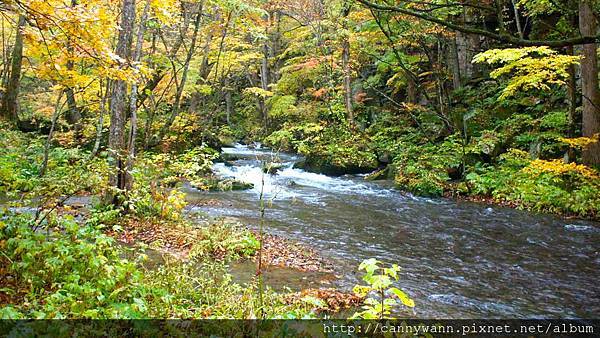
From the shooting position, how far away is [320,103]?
23.4 metres

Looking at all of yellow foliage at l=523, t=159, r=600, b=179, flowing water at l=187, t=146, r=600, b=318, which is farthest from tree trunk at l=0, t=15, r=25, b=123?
yellow foliage at l=523, t=159, r=600, b=179

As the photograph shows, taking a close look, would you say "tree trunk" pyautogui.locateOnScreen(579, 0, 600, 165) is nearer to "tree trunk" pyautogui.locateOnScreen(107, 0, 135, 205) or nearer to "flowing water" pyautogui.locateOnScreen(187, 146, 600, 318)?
"flowing water" pyautogui.locateOnScreen(187, 146, 600, 318)

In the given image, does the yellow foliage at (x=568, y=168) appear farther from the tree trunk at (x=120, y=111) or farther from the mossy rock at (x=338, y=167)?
the tree trunk at (x=120, y=111)

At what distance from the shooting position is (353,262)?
6.95m

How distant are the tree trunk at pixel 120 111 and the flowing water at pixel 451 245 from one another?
2.51 metres

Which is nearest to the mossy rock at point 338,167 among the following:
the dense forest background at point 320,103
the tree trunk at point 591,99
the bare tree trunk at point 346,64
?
the dense forest background at point 320,103

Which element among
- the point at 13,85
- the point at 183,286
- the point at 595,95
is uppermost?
the point at 595,95

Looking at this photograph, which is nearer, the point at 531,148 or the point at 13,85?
the point at 531,148

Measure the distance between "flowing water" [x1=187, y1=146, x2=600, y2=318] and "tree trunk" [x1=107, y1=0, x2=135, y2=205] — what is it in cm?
251

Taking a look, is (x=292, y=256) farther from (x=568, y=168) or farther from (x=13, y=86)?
(x=13, y=86)

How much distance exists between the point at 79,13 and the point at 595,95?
39.5ft

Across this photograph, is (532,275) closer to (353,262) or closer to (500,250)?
(500,250)

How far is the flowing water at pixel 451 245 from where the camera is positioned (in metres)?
5.52

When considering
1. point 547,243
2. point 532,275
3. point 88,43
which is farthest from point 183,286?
point 547,243
